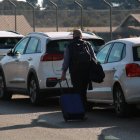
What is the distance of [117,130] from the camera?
41.9 ft

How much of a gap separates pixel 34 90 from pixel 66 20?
1214cm

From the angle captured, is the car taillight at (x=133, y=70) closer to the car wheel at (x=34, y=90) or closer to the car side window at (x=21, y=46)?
the car wheel at (x=34, y=90)

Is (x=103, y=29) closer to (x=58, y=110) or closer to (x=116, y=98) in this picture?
(x=58, y=110)

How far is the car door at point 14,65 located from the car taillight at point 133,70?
4.96 meters

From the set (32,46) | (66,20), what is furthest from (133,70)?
(66,20)

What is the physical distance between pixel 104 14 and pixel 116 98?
12.9 m

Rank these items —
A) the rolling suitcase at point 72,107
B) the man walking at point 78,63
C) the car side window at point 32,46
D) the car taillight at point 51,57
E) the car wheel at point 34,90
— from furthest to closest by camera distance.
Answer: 1. the car side window at point 32,46
2. the car wheel at point 34,90
3. the car taillight at point 51,57
4. the man walking at point 78,63
5. the rolling suitcase at point 72,107

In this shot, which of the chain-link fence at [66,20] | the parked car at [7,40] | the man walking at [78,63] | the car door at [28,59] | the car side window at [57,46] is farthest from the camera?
the chain-link fence at [66,20]

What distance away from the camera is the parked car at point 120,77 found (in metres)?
13.7

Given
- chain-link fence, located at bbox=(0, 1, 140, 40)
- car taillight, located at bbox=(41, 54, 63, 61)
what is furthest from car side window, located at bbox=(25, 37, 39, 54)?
chain-link fence, located at bbox=(0, 1, 140, 40)

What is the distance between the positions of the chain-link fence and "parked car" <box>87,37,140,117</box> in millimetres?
9705

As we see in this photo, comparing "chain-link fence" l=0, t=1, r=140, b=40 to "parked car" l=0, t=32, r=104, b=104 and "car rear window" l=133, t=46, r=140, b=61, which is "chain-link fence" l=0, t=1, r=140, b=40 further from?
"car rear window" l=133, t=46, r=140, b=61

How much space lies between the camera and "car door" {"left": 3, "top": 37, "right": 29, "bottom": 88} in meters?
18.3

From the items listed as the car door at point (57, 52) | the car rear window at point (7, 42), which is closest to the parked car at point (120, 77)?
the car door at point (57, 52)
